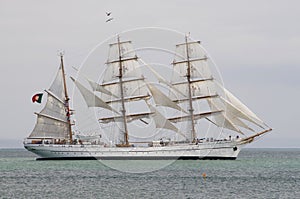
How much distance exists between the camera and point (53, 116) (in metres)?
102

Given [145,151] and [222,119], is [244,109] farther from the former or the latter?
[145,151]

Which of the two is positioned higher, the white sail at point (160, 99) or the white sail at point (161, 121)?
the white sail at point (160, 99)

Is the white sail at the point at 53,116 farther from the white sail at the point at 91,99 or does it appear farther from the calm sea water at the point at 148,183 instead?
the calm sea water at the point at 148,183

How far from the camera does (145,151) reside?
→ 9881cm

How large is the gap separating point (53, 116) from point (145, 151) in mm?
14258

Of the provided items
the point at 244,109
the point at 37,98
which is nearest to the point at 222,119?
the point at 244,109

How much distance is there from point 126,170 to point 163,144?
20.7 meters

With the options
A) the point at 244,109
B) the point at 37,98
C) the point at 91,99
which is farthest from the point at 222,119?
the point at 37,98

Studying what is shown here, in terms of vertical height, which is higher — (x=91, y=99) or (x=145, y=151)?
(x=91, y=99)

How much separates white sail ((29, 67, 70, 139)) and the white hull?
7.18ft

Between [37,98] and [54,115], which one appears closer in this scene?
[37,98]

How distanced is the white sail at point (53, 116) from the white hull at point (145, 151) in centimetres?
219

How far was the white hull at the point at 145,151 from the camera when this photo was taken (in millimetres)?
99062

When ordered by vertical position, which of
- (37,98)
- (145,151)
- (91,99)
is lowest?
(145,151)
